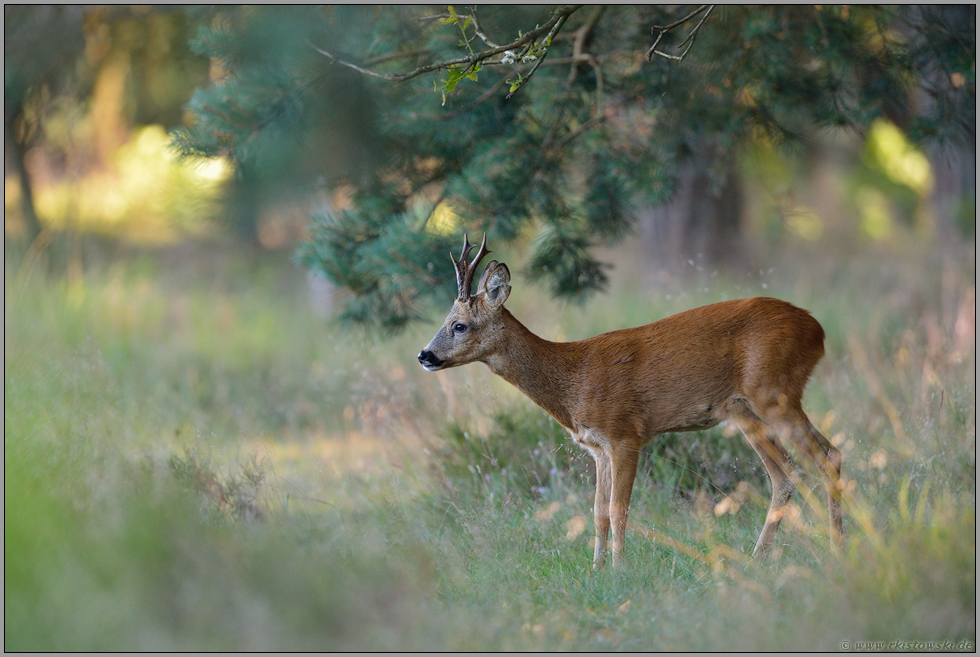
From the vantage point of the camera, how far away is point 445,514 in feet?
16.8

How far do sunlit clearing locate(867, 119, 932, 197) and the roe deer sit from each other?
11.4 metres

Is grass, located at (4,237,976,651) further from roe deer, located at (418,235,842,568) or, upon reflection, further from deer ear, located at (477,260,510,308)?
deer ear, located at (477,260,510,308)

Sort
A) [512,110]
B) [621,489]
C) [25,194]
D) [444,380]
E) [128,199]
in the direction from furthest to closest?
[128,199]
[25,194]
[444,380]
[512,110]
[621,489]

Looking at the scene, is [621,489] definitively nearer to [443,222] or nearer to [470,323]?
[470,323]

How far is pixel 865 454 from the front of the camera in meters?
5.27

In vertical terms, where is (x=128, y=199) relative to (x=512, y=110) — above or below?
below

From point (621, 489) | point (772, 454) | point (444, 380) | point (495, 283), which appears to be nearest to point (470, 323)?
point (495, 283)

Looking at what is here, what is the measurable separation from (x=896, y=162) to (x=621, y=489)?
44.4ft

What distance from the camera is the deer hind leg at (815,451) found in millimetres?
4492

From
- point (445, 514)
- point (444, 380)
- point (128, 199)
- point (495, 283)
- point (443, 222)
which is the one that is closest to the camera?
point (495, 283)

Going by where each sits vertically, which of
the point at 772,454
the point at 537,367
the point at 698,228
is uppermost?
the point at 537,367

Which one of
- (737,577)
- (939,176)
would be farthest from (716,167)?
(939,176)

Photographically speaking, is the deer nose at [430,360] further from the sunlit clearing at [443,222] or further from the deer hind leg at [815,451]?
the deer hind leg at [815,451]

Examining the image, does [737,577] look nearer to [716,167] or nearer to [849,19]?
[716,167]
